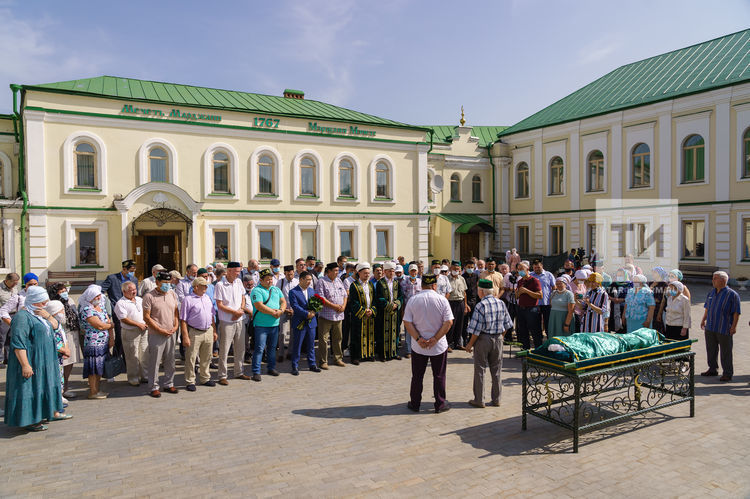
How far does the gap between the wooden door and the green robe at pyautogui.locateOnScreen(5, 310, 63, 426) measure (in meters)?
24.6

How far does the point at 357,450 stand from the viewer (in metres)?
5.43

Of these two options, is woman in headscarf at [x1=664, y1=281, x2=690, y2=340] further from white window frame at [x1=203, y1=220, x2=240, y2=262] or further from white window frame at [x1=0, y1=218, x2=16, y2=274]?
white window frame at [x1=0, y1=218, x2=16, y2=274]

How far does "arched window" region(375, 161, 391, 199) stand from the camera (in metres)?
24.0

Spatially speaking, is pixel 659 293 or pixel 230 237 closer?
pixel 659 293

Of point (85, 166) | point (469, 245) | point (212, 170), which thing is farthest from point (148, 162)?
point (469, 245)

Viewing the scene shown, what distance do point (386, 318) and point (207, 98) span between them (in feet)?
51.2

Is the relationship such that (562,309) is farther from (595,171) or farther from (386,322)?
(595,171)

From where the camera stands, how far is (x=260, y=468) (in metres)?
5.00

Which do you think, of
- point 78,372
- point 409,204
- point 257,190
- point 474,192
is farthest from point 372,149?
point 78,372

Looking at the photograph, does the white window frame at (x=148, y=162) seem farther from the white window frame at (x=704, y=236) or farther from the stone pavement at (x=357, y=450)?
the white window frame at (x=704, y=236)

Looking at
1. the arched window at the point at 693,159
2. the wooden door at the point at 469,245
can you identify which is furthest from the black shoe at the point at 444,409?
the wooden door at the point at 469,245

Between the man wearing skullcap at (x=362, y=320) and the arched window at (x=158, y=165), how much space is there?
12.8m

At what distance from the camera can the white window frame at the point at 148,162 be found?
742 inches

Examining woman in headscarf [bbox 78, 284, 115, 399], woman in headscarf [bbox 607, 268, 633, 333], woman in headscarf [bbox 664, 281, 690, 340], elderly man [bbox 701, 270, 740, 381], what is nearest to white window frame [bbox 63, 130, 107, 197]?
woman in headscarf [bbox 78, 284, 115, 399]
